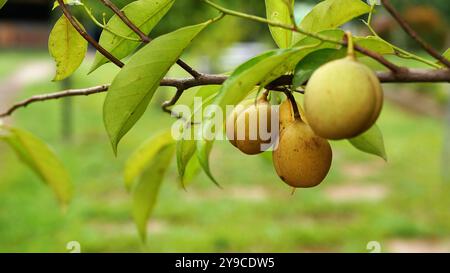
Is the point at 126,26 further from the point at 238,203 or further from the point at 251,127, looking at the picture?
the point at 238,203

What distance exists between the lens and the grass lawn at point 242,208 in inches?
135

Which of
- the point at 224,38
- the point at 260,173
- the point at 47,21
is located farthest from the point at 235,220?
the point at 47,21

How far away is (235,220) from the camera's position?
12.4 feet

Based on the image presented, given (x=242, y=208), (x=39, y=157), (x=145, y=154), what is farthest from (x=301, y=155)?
(x=242, y=208)

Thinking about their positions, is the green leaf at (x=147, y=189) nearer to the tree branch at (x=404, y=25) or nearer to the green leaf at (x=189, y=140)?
the green leaf at (x=189, y=140)

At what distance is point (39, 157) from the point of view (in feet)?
3.29

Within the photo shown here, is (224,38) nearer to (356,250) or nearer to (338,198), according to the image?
(338,198)

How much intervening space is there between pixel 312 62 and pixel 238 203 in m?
3.68

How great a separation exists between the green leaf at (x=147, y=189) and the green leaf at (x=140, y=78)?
14.7 inches

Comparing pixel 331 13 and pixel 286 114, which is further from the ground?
pixel 331 13

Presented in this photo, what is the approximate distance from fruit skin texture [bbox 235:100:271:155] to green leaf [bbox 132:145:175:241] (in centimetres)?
38

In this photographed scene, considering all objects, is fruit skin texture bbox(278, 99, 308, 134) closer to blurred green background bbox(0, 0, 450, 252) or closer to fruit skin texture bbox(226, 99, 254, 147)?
fruit skin texture bbox(226, 99, 254, 147)
